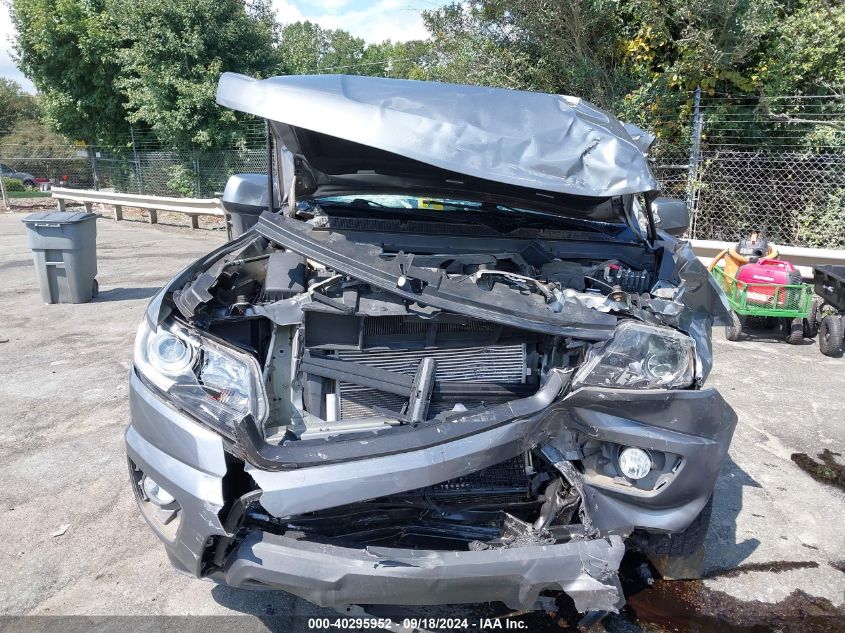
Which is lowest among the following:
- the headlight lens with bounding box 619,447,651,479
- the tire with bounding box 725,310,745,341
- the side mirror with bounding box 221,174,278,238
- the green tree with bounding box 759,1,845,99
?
the tire with bounding box 725,310,745,341

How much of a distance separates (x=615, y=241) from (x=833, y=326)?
3.94 meters

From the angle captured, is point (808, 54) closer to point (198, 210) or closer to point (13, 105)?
point (198, 210)

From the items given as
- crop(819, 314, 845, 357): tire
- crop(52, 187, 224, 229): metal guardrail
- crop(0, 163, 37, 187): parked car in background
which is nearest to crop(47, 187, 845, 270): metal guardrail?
crop(52, 187, 224, 229): metal guardrail

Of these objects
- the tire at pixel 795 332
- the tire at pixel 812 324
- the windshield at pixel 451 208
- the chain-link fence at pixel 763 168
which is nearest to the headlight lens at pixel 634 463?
the windshield at pixel 451 208

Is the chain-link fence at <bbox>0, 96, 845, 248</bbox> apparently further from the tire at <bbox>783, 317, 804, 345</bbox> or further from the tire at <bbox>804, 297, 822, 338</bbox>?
the tire at <bbox>783, 317, 804, 345</bbox>

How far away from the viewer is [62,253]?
24.7ft

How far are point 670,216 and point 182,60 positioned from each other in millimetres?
14720

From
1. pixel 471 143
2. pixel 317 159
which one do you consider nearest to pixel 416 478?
pixel 471 143

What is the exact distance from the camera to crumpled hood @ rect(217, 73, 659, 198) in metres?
2.62

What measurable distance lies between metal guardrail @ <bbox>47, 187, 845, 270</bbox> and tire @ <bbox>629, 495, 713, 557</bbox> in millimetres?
5857

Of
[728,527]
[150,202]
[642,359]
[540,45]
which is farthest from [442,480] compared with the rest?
[150,202]

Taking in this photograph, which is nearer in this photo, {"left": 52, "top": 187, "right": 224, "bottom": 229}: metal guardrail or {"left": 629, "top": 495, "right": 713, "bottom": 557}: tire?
{"left": 629, "top": 495, "right": 713, "bottom": 557}: tire

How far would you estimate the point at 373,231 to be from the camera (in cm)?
319

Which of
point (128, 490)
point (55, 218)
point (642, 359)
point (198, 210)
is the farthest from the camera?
point (198, 210)
